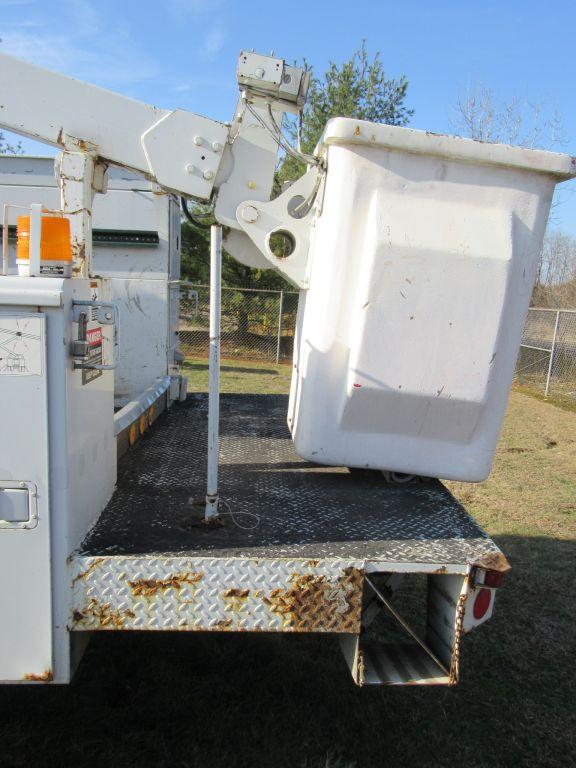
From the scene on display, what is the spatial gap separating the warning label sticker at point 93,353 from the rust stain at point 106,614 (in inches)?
28.7

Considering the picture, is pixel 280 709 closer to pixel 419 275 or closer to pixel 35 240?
pixel 419 275

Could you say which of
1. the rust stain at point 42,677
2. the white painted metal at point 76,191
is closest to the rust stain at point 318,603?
the rust stain at point 42,677

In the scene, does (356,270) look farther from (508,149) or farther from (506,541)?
(506,541)

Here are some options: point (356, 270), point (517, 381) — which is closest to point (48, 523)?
point (356, 270)

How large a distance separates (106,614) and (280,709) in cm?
118

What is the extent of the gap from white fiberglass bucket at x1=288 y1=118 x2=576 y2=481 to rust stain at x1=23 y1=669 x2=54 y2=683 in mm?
1315

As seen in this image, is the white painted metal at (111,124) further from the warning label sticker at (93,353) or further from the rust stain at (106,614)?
the rust stain at (106,614)

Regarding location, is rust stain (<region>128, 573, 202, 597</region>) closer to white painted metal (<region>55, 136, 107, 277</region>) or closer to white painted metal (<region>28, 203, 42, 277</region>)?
white painted metal (<region>28, 203, 42, 277</region>)

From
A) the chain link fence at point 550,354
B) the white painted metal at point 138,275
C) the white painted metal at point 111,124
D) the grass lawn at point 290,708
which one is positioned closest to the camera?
the grass lawn at point 290,708

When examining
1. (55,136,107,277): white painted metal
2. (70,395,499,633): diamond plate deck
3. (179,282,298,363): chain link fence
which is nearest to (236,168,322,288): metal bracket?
(55,136,107,277): white painted metal

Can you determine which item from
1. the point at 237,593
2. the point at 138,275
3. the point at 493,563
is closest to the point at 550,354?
the point at 138,275

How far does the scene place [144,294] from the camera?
4.64 m

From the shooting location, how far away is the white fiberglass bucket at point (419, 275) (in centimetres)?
243

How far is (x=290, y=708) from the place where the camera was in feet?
9.08
